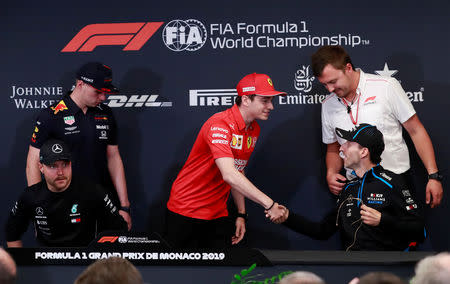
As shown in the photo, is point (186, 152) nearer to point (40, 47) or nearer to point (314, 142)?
point (314, 142)

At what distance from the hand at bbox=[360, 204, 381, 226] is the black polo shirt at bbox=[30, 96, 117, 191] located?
65.9 inches

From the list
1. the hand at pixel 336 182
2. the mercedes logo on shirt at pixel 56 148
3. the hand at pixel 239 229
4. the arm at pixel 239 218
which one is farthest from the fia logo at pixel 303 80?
the mercedes logo on shirt at pixel 56 148

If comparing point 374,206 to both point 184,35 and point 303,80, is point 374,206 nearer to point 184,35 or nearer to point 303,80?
point 303,80

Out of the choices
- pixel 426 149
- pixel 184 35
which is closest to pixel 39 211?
pixel 184 35

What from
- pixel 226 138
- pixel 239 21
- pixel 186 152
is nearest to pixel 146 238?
pixel 226 138

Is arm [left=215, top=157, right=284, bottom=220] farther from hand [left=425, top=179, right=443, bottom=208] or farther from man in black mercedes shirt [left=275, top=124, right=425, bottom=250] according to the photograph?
hand [left=425, top=179, right=443, bottom=208]

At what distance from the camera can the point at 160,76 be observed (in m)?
4.08

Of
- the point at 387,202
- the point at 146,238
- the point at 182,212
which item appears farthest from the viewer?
the point at 182,212

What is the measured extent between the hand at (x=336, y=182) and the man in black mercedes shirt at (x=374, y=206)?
54cm

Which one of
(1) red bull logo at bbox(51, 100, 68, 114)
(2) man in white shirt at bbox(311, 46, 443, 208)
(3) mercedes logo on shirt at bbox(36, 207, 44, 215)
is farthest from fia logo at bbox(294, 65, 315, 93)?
(3) mercedes logo on shirt at bbox(36, 207, 44, 215)

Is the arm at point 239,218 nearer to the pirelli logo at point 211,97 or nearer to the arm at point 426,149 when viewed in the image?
the pirelli logo at point 211,97

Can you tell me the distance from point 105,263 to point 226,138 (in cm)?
176

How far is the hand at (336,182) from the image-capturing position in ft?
12.0

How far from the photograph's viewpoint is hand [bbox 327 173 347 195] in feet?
12.0
